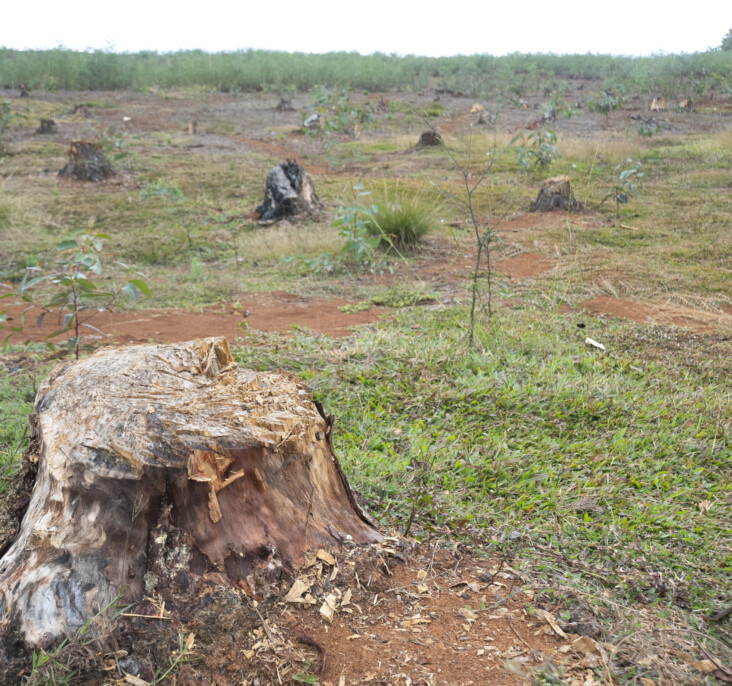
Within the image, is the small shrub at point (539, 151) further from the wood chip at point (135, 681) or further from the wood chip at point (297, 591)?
the wood chip at point (135, 681)

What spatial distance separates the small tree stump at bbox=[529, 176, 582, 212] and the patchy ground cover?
0.35 m

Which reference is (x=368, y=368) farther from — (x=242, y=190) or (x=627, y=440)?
(x=242, y=190)

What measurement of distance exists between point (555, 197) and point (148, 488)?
8365 millimetres

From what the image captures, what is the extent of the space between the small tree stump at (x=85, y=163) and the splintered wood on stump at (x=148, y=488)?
29.4 feet

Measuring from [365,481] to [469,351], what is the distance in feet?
5.37

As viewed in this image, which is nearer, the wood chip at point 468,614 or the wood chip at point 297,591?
the wood chip at point 297,591

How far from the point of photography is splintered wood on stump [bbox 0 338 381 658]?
62.0 inches

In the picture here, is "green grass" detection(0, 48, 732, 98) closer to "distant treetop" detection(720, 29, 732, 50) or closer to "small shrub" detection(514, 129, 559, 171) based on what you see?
"distant treetop" detection(720, 29, 732, 50)

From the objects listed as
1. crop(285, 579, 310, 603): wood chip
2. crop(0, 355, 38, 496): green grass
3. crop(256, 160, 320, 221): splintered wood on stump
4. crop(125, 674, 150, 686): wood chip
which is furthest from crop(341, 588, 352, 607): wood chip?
crop(256, 160, 320, 221): splintered wood on stump

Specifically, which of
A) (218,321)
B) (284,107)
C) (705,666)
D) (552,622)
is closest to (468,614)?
(552,622)

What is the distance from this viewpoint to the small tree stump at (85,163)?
32.5ft

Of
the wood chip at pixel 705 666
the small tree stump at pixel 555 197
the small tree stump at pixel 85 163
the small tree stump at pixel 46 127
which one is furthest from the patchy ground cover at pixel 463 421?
the small tree stump at pixel 46 127

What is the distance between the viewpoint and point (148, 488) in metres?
1.66

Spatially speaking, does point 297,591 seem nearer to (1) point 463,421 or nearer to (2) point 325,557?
(2) point 325,557
